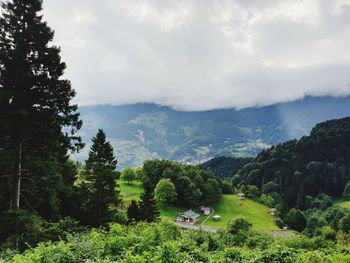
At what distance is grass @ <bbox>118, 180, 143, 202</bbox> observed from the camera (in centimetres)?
11649

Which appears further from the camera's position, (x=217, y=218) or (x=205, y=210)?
(x=205, y=210)

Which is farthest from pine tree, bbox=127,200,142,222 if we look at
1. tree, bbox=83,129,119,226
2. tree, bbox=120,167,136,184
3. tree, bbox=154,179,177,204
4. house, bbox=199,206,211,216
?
tree, bbox=120,167,136,184

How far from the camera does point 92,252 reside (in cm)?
1666

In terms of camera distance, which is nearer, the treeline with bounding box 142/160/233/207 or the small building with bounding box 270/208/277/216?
the treeline with bounding box 142/160/233/207

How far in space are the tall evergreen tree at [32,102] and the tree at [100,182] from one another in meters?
25.3

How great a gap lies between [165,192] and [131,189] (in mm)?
21236

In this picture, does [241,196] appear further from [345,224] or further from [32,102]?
[32,102]

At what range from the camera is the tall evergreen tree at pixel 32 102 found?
76.6 feet

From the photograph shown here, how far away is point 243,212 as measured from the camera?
122438 mm

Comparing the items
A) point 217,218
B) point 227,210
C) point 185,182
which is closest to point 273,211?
point 227,210

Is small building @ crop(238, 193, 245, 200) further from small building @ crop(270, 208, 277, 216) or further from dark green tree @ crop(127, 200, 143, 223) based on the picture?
dark green tree @ crop(127, 200, 143, 223)

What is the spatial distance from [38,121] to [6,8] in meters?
7.92

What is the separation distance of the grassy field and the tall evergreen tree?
79686 millimetres

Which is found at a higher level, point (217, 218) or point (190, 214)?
point (190, 214)
